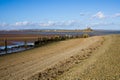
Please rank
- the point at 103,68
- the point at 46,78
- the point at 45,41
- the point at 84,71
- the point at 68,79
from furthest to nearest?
the point at 45,41 < the point at 103,68 < the point at 84,71 < the point at 46,78 < the point at 68,79

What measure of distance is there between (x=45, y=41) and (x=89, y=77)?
44.0 m

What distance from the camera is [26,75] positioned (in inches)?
602

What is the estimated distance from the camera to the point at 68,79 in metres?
13.1

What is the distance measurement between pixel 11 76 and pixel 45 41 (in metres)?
41.8

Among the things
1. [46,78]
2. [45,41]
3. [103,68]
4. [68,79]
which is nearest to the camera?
[68,79]

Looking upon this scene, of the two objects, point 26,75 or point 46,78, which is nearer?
point 46,78

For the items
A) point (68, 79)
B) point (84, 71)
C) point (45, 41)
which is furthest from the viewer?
point (45, 41)

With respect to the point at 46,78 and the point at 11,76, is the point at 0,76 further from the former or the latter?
the point at 46,78

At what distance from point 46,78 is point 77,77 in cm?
187

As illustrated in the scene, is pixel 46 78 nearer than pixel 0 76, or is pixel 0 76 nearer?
pixel 46 78

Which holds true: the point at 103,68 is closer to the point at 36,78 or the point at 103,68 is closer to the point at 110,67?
the point at 110,67

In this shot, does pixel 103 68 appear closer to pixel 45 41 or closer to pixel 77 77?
pixel 77 77

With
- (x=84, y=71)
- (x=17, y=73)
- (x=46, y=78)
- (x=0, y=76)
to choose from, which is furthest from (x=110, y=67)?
(x=0, y=76)

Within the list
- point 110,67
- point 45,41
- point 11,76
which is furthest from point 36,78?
point 45,41
